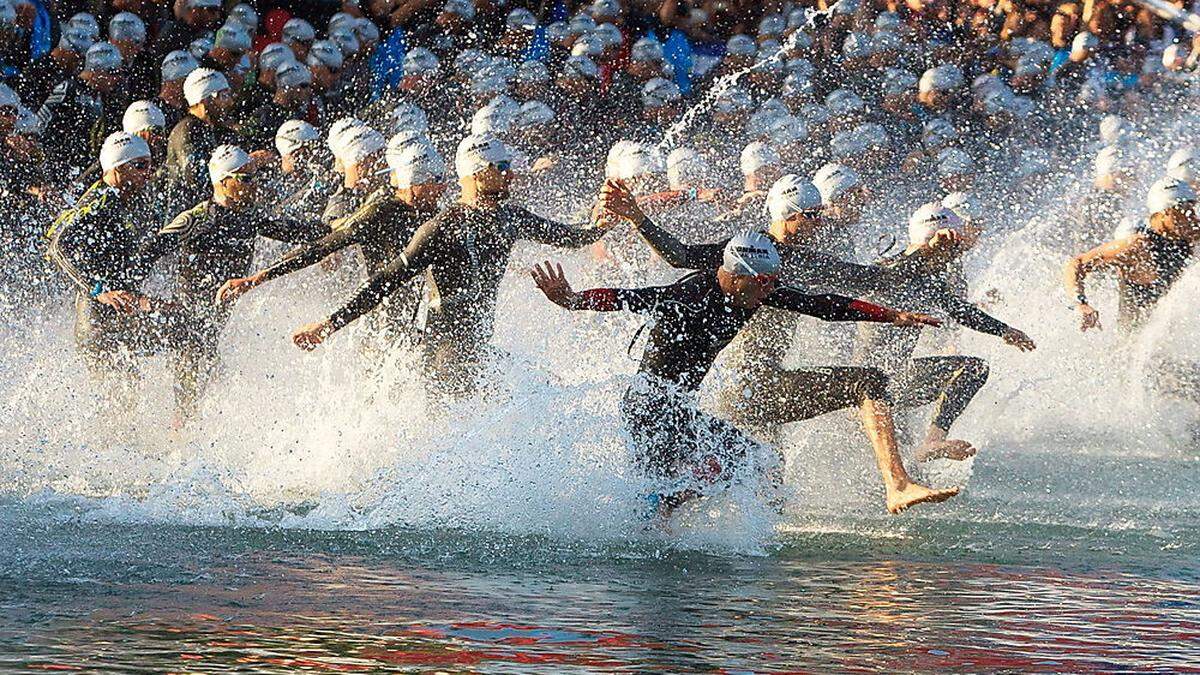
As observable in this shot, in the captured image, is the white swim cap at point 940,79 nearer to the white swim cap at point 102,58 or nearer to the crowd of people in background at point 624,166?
the crowd of people in background at point 624,166

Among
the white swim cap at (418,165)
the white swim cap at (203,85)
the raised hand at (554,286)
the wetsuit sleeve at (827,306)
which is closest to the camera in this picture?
the raised hand at (554,286)

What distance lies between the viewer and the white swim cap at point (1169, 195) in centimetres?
1171

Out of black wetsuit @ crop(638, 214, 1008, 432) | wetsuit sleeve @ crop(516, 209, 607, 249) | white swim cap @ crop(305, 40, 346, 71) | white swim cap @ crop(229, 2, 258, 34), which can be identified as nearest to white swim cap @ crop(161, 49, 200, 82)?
white swim cap @ crop(229, 2, 258, 34)

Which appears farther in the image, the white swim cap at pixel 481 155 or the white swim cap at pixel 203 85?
the white swim cap at pixel 203 85

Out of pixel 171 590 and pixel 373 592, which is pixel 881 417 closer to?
pixel 373 592

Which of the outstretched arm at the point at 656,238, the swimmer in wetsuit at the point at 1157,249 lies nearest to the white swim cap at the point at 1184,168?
the swimmer in wetsuit at the point at 1157,249

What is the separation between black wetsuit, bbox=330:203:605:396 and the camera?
32.6 feet

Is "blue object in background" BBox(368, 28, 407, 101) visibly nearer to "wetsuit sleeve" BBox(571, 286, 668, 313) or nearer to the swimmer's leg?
the swimmer's leg

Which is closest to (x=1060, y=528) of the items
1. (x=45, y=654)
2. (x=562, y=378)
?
(x=562, y=378)

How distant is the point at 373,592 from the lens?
6.84 m

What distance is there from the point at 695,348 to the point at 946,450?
203 cm

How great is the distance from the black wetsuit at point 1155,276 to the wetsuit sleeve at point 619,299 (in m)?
4.33

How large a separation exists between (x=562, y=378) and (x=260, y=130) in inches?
118

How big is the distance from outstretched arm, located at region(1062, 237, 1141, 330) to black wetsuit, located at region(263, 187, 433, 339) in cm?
370
